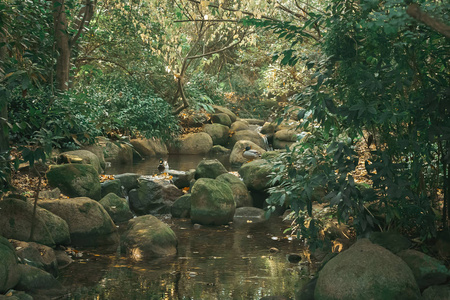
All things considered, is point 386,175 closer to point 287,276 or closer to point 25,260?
point 287,276

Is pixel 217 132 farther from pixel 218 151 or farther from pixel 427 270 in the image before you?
pixel 427 270

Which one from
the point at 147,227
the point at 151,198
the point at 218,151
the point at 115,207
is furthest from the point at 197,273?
the point at 218,151

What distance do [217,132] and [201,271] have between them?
15321 mm

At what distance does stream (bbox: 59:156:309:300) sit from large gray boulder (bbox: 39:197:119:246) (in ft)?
0.73

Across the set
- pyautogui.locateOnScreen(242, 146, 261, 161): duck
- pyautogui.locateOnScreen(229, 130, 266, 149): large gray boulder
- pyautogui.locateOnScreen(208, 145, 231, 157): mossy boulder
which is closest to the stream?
pyautogui.locateOnScreen(242, 146, 261, 161): duck

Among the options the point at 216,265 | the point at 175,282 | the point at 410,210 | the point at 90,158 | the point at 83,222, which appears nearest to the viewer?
the point at 410,210

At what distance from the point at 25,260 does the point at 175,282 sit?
6.26 feet

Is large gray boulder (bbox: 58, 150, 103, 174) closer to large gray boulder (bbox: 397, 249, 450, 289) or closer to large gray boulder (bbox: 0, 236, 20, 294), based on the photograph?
large gray boulder (bbox: 0, 236, 20, 294)

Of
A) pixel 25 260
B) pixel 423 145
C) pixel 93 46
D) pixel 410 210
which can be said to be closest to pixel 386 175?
pixel 423 145

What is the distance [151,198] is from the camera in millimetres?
11172

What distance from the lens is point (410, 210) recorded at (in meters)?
5.70

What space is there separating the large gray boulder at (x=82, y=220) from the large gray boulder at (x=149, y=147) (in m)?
10.2

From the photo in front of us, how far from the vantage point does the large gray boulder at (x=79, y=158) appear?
1101 centimetres

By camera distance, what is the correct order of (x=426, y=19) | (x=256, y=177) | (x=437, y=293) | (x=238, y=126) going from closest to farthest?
1. (x=426, y=19)
2. (x=437, y=293)
3. (x=256, y=177)
4. (x=238, y=126)
